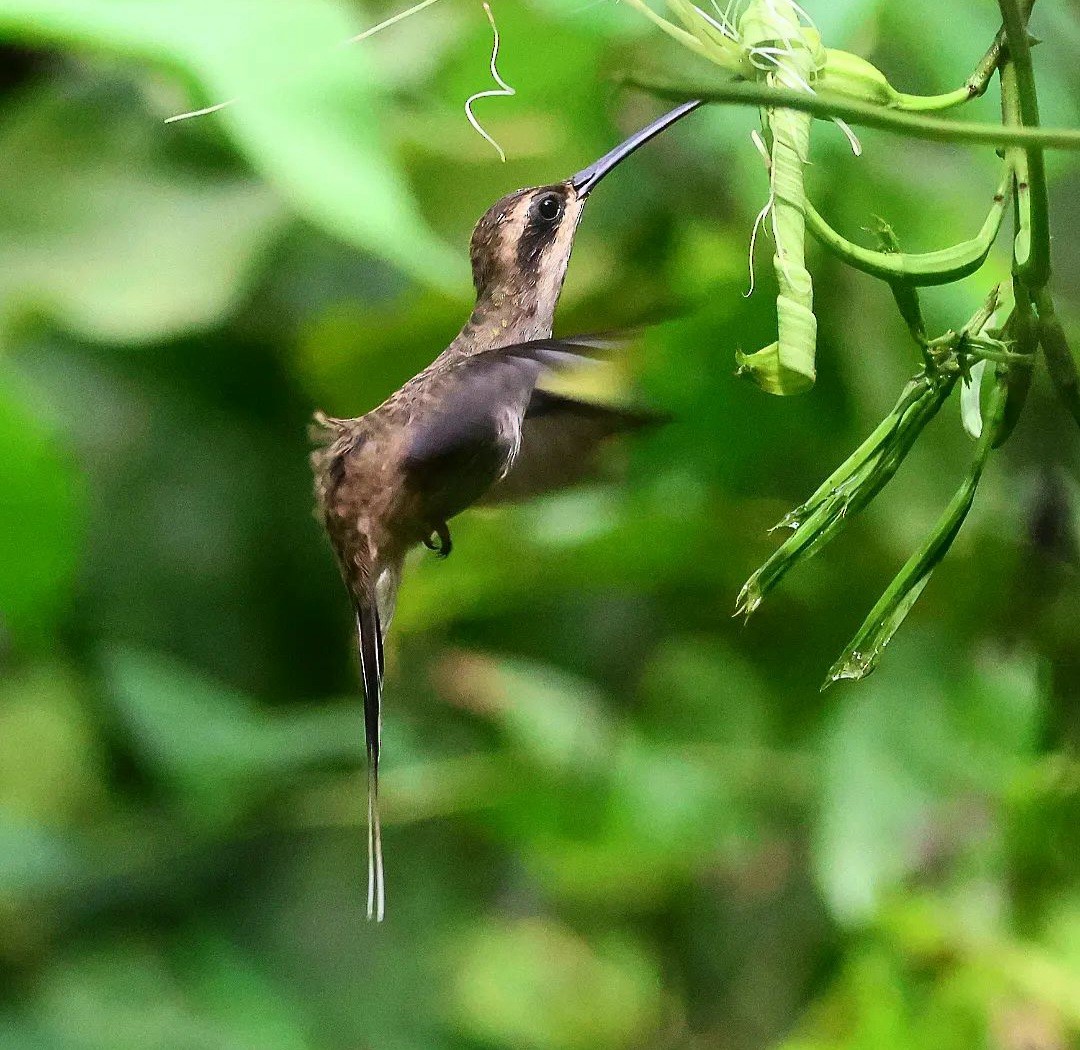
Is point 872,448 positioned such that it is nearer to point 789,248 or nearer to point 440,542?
point 789,248

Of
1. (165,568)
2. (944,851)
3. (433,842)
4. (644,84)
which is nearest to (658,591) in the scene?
(944,851)

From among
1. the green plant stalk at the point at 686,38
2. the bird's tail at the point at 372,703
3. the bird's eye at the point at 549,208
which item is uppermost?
the green plant stalk at the point at 686,38

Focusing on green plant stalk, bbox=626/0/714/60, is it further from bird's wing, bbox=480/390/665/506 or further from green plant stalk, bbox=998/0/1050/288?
bird's wing, bbox=480/390/665/506

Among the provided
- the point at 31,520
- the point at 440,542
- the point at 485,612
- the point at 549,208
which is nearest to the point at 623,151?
the point at 549,208

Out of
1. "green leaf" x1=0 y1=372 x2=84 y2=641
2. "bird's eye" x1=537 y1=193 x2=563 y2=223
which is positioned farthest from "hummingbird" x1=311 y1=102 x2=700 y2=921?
"green leaf" x1=0 y1=372 x2=84 y2=641

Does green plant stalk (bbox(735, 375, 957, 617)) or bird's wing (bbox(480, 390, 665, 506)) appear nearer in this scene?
green plant stalk (bbox(735, 375, 957, 617))

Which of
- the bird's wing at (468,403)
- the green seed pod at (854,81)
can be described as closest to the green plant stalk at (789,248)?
the green seed pod at (854,81)

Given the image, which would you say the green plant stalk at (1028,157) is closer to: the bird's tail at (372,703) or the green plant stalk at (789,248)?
the green plant stalk at (789,248)
